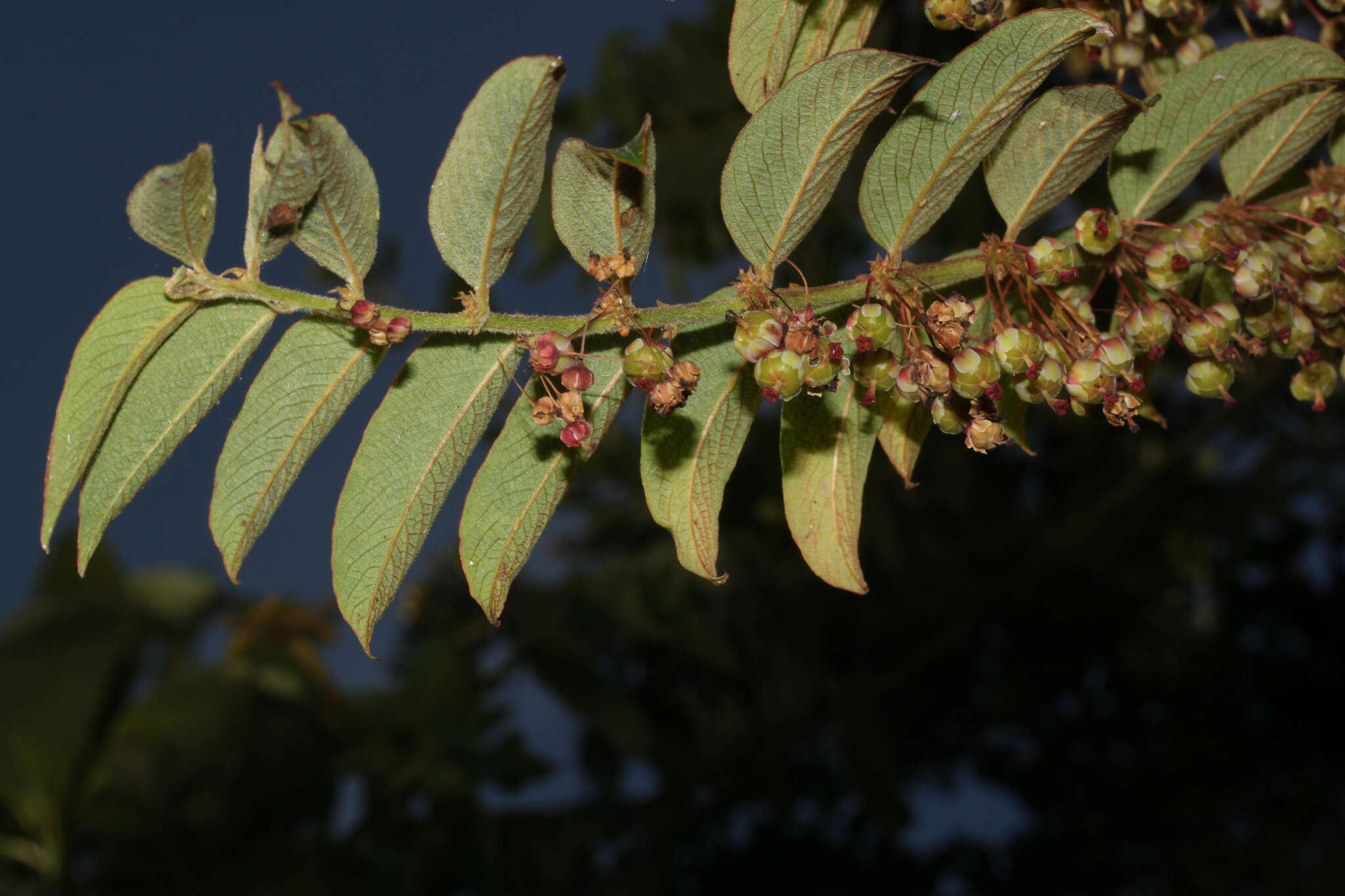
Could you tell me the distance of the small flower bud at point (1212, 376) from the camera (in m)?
0.69

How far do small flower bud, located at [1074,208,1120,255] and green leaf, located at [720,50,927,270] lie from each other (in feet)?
0.57

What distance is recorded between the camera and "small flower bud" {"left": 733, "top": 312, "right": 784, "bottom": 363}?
57 centimetres

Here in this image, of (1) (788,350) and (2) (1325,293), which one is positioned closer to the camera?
(1) (788,350)

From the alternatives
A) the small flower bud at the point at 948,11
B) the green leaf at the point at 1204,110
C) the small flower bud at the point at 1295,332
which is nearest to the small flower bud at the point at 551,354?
the small flower bud at the point at 948,11

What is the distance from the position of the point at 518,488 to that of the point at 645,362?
0.49 ft

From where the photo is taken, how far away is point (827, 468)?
725 millimetres

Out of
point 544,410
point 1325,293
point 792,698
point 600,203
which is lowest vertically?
point 792,698

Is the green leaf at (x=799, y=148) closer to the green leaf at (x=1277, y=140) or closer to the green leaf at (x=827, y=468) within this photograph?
the green leaf at (x=827, y=468)

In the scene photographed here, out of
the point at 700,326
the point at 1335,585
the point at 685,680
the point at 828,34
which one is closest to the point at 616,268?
the point at 700,326

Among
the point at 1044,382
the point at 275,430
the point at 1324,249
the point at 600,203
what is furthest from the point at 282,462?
the point at 1324,249

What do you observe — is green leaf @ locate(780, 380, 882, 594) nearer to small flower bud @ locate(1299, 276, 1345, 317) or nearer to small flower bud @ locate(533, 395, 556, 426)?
small flower bud @ locate(533, 395, 556, 426)

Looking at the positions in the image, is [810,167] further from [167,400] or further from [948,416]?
[167,400]

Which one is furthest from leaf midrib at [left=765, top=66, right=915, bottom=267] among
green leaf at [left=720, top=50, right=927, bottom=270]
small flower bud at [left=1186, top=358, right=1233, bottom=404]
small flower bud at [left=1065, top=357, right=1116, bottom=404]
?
small flower bud at [left=1186, top=358, right=1233, bottom=404]

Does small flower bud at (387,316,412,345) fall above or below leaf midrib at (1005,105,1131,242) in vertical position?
above
